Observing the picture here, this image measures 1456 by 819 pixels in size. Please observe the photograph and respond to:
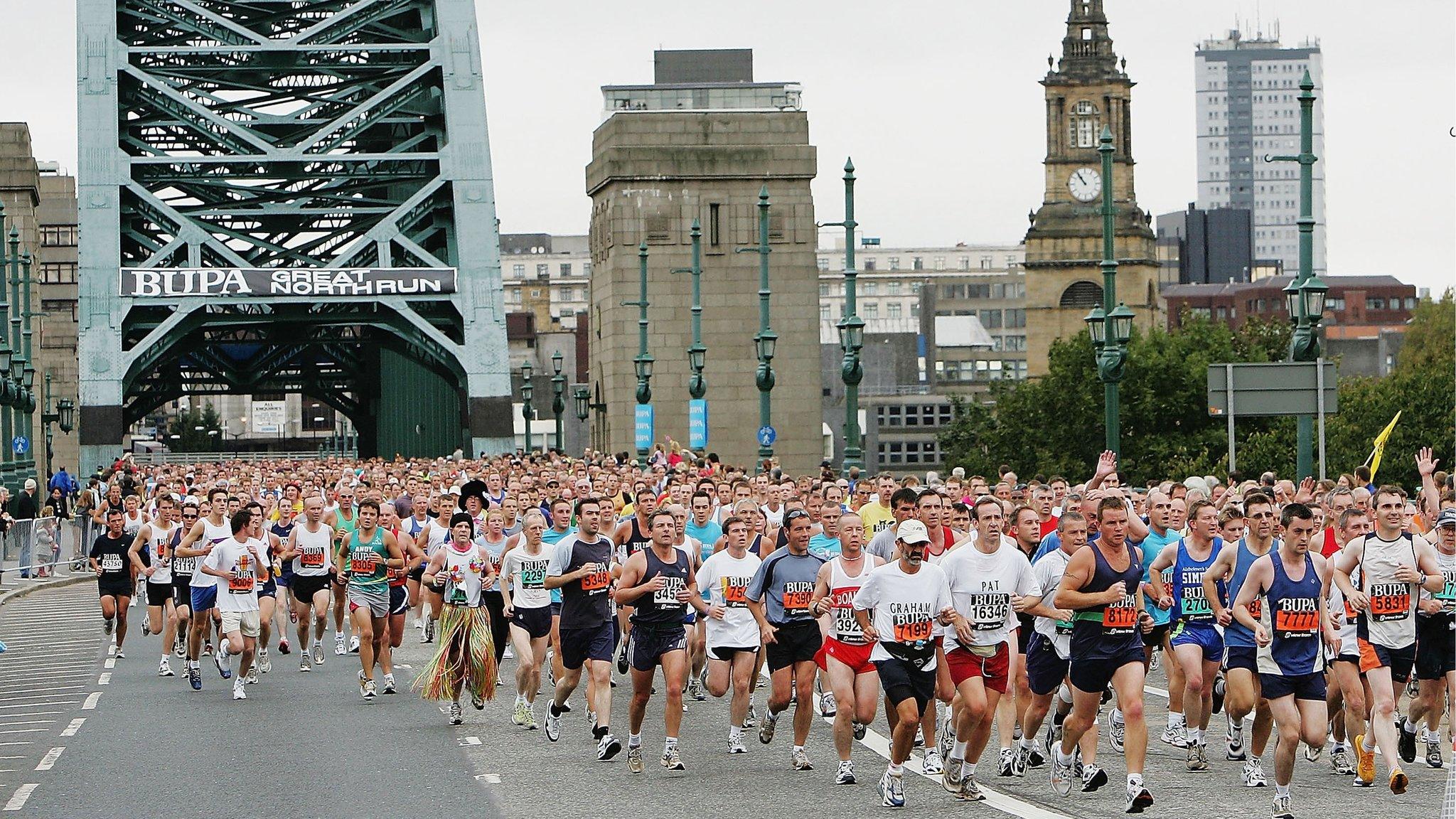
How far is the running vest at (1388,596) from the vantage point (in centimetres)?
1452

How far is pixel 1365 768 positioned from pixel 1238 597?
1306 mm

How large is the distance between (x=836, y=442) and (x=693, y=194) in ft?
221

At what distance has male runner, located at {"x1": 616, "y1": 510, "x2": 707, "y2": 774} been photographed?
15.5m

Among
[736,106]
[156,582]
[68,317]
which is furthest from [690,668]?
[68,317]

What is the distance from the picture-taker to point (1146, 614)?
15539 mm

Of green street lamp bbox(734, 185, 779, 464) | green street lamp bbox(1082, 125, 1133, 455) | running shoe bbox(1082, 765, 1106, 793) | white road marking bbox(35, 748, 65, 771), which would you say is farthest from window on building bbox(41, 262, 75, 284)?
running shoe bbox(1082, 765, 1106, 793)

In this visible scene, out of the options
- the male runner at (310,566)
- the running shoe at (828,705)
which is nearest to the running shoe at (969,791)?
the running shoe at (828,705)

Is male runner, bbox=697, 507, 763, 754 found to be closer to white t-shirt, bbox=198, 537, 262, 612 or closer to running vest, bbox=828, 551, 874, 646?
running vest, bbox=828, 551, 874, 646

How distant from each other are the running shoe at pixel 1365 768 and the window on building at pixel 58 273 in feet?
424

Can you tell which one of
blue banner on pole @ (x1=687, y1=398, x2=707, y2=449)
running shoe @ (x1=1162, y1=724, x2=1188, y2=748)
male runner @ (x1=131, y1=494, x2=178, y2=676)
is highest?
blue banner on pole @ (x1=687, y1=398, x2=707, y2=449)

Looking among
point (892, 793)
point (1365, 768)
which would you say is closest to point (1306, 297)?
point (1365, 768)

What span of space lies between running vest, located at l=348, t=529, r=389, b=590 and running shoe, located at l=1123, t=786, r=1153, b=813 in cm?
912

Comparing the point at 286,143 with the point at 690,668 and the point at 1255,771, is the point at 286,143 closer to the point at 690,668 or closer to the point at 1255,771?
the point at 690,668

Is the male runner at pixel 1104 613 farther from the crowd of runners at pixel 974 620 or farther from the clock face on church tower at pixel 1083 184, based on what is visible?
the clock face on church tower at pixel 1083 184
